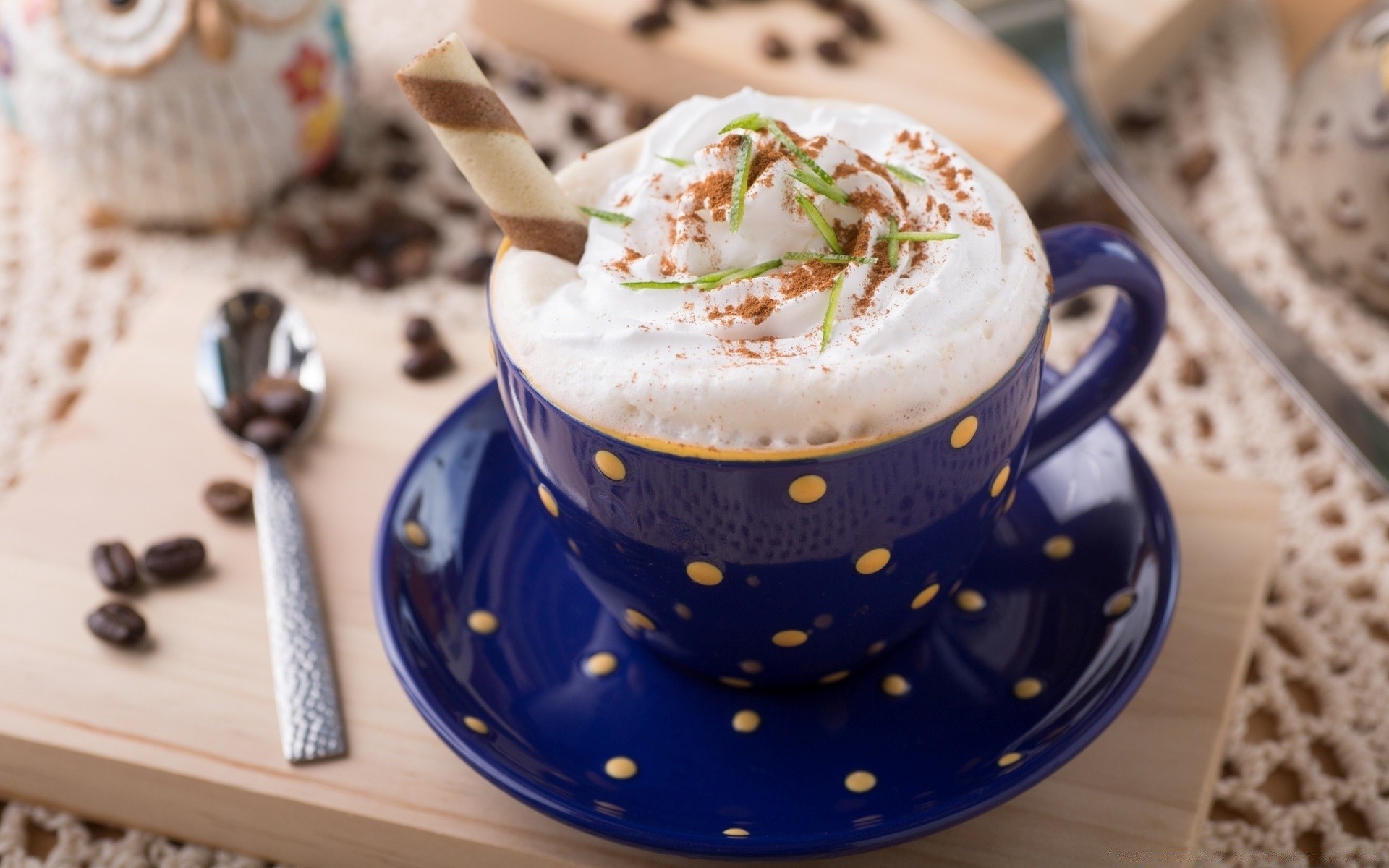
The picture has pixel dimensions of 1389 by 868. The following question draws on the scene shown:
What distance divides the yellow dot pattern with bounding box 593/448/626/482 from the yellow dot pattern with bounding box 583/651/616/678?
25cm

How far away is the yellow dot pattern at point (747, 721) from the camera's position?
0.97 meters

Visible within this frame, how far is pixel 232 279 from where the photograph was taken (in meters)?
1.73

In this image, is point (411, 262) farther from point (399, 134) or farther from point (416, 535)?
point (416, 535)

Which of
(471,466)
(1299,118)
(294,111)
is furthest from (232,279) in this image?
(1299,118)

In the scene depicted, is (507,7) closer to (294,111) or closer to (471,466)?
(294,111)

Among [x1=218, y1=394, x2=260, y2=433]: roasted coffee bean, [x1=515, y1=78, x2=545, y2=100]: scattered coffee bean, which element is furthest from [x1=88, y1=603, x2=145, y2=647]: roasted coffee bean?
[x1=515, y1=78, x2=545, y2=100]: scattered coffee bean

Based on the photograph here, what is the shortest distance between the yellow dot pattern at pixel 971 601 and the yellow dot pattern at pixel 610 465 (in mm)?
369

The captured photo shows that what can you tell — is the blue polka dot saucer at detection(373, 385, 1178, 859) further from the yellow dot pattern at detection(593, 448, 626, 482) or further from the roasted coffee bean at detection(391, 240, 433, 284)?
the roasted coffee bean at detection(391, 240, 433, 284)

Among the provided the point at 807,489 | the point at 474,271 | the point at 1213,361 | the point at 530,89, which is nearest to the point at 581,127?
the point at 530,89

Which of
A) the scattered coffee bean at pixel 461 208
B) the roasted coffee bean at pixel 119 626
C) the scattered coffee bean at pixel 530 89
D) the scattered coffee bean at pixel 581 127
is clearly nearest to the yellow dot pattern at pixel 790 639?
the roasted coffee bean at pixel 119 626

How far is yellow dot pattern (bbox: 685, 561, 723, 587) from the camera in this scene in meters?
0.85

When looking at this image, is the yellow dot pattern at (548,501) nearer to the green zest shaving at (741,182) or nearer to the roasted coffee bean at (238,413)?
the green zest shaving at (741,182)

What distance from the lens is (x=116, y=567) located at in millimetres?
1159

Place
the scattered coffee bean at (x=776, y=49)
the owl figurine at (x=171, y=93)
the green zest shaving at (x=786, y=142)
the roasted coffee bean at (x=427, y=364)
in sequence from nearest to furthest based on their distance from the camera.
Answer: the green zest shaving at (x=786, y=142) → the roasted coffee bean at (x=427, y=364) → the owl figurine at (x=171, y=93) → the scattered coffee bean at (x=776, y=49)
